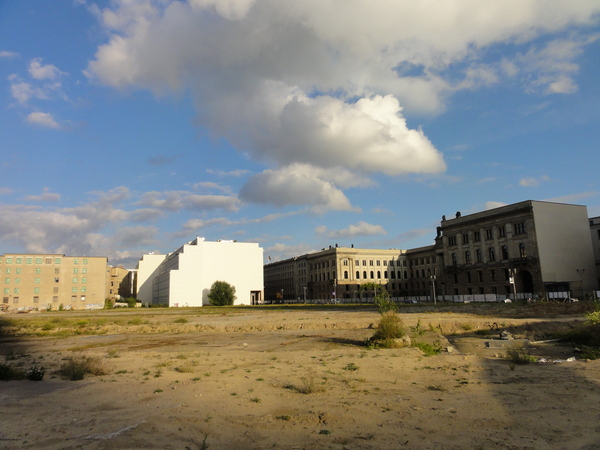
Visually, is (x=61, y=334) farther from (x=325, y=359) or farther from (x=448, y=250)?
(x=448, y=250)

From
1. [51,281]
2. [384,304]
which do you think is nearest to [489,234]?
[384,304]

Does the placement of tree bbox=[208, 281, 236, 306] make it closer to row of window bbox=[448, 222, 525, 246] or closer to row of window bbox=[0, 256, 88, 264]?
row of window bbox=[0, 256, 88, 264]

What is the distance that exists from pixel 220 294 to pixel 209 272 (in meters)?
9.89

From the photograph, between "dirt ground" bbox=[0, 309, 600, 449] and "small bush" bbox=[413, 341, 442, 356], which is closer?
"dirt ground" bbox=[0, 309, 600, 449]

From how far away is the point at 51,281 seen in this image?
10681 centimetres

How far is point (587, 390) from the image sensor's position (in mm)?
11430

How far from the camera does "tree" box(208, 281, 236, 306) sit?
104000mm

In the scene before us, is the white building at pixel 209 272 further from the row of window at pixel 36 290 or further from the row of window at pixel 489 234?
the row of window at pixel 489 234

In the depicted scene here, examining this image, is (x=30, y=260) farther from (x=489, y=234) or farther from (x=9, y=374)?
(x=489, y=234)

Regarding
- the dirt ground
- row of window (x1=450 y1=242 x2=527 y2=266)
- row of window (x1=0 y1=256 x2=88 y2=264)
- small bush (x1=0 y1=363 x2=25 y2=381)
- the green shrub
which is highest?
row of window (x1=0 y1=256 x2=88 y2=264)

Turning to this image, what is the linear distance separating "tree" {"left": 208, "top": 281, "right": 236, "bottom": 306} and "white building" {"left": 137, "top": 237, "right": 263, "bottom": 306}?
6.51 m

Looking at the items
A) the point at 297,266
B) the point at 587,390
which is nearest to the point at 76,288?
the point at 297,266

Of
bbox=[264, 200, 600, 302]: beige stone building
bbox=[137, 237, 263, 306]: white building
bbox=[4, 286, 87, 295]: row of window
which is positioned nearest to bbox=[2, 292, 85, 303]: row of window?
bbox=[4, 286, 87, 295]: row of window

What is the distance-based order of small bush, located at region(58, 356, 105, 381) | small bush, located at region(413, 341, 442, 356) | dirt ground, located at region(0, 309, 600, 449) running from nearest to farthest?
dirt ground, located at region(0, 309, 600, 449), small bush, located at region(58, 356, 105, 381), small bush, located at region(413, 341, 442, 356)
